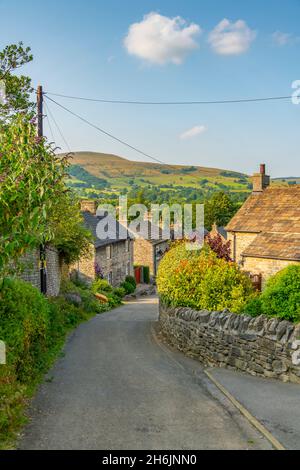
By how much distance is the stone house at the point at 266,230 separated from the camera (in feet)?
72.8

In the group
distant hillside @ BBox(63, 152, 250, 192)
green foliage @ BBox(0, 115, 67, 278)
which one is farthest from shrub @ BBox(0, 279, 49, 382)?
distant hillside @ BBox(63, 152, 250, 192)

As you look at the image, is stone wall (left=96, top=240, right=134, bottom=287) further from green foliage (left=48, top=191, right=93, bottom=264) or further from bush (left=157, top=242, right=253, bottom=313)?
bush (left=157, top=242, right=253, bottom=313)

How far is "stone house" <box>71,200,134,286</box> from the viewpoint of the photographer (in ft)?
129

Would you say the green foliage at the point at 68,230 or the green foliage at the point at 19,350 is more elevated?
the green foliage at the point at 68,230

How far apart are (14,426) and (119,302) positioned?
94.1 feet

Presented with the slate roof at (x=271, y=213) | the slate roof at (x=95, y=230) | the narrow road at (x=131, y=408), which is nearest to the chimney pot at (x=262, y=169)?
the slate roof at (x=271, y=213)

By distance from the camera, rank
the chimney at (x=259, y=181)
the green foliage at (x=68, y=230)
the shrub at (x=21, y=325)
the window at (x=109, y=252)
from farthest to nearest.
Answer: the window at (x=109, y=252) → the chimney at (x=259, y=181) → the green foliage at (x=68, y=230) → the shrub at (x=21, y=325)

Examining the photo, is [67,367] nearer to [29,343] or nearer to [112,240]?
[29,343]

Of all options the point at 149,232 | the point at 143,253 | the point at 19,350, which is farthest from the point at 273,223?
the point at 149,232

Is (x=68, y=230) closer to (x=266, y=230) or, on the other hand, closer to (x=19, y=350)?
(x=266, y=230)

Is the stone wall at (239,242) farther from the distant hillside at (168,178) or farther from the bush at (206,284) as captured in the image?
the distant hillside at (168,178)

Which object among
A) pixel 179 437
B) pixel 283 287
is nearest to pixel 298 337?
pixel 283 287

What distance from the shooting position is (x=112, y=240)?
43.9 meters

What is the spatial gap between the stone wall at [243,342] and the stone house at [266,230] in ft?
23.7
